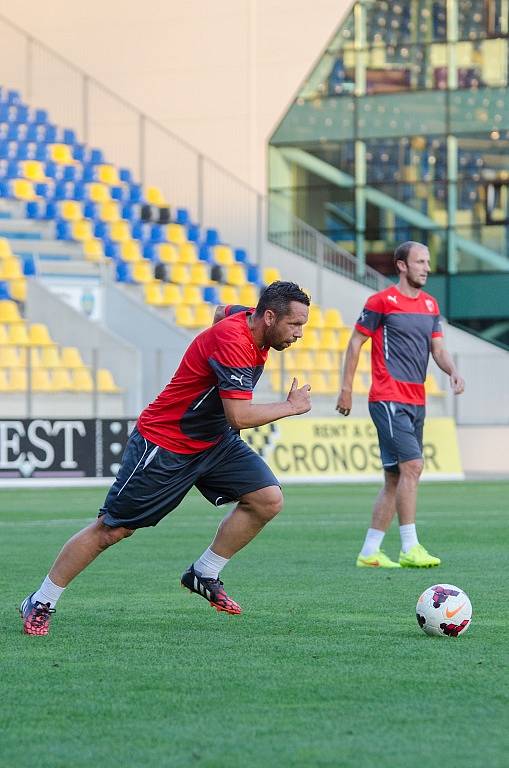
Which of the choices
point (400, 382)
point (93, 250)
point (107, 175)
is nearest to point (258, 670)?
point (400, 382)

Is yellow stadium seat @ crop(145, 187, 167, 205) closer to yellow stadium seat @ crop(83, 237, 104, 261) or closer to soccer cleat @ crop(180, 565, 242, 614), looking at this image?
yellow stadium seat @ crop(83, 237, 104, 261)

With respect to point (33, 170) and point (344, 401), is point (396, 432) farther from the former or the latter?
point (33, 170)

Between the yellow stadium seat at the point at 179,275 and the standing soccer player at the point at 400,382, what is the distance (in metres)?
18.2

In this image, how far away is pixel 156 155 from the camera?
32.9 m

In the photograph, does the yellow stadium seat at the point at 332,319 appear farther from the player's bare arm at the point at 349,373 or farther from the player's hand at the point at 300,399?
the player's hand at the point at 300,399

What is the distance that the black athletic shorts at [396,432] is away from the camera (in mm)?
10117

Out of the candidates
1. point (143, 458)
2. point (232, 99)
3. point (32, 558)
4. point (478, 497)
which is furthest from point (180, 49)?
point (143, 458)

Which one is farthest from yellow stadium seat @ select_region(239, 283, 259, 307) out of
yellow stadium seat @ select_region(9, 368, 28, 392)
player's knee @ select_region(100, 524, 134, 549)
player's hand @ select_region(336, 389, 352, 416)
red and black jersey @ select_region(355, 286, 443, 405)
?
player's knee @ select_region(100, 524, 134, 549)

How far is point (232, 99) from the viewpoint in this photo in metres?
32.8

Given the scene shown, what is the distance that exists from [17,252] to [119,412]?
5859 mm

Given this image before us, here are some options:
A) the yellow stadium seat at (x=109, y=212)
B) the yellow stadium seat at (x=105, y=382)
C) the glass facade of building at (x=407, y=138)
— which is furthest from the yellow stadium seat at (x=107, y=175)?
the yellow stadium seat at (x=105, y=382)

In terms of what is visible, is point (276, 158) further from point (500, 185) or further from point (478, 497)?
point (478, 497)

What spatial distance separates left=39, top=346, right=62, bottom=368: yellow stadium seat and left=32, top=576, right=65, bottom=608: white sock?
52.8 ft

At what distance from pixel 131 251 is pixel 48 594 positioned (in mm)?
21997
